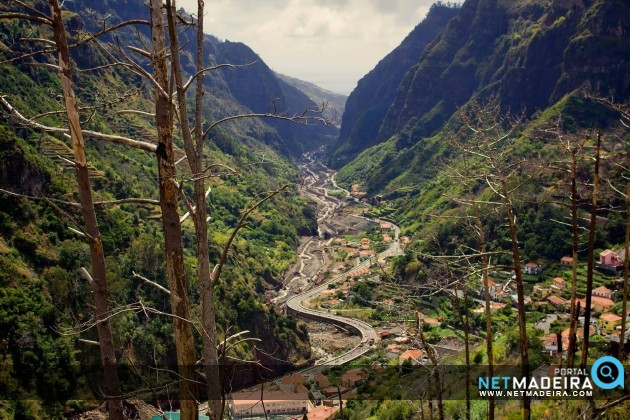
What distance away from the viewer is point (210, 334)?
432cm

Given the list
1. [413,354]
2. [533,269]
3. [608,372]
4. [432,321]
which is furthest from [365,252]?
[608,372]

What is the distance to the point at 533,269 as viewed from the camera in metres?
53.8

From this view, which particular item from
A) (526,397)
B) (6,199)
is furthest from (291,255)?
(526,397)

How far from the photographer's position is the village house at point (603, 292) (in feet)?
145

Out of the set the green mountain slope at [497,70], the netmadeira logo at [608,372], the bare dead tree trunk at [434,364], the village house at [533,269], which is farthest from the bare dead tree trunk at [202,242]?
the green mountain slope at [497,70]

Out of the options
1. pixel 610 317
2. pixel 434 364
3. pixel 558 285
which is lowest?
pixel 558 285

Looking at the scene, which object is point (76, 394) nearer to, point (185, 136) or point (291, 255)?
point (185, 136)

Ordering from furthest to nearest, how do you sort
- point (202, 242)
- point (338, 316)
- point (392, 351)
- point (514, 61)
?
1. point (514, 61)
2. point (338, 316)
3. point (392, 351)
4. point (202, 242)

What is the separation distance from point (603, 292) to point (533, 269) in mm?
9317

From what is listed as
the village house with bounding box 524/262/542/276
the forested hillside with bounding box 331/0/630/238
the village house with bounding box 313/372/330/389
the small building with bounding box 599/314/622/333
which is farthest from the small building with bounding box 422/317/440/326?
the forested hillside with bounding box 331/0/630/238

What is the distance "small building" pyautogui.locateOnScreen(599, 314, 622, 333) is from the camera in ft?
112

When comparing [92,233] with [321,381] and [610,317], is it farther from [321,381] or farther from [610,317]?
[610,317]

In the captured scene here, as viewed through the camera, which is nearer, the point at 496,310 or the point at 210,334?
the point at 210,334

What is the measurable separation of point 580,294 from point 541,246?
41.5 ft
